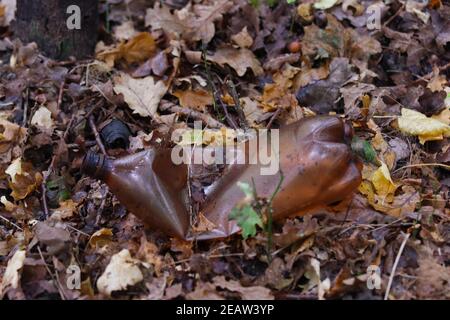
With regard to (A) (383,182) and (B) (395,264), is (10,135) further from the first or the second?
(B) (395,264)

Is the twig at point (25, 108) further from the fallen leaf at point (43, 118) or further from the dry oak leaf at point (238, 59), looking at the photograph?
the dry oak leaf at point (238, 59)

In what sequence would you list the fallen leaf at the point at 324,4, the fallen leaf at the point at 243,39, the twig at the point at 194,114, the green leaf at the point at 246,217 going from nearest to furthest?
the green leaf at the point at 246,217
the twig at the point at 194,114
the fallen leaf at the point at 243,39
the fallen leaf at the point at 324,4

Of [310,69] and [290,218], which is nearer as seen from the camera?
[290,218]

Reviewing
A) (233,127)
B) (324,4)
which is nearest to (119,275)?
(233,127)

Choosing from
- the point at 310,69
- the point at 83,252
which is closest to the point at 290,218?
the point at 83,252

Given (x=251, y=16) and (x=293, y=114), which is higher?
(x=251, y=16)

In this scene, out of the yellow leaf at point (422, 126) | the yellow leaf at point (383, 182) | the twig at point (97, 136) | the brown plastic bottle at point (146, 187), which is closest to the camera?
the brown plastic bottle at point (146, 187)

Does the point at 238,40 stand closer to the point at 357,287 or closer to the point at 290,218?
the point at 290,218

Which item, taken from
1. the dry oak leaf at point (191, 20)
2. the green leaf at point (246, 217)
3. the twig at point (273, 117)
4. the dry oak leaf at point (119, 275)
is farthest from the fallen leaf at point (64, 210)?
the dry oak leaf at point (191, 20)
